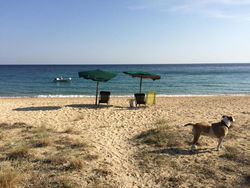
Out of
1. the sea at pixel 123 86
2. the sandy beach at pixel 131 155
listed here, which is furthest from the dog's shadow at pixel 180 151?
the sea at pixel 123 86

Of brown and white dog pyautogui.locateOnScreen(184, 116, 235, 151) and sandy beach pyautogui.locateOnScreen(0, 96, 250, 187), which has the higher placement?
brown and white dog pyautogui.locateOnScreen(184, 116, 235, 151)

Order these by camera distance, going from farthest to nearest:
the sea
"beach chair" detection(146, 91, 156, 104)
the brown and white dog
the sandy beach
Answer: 1. the sea
2. "beach chair" detection(146, 91, 156, 104)
3. the brown and white dog
4. the sandy beach

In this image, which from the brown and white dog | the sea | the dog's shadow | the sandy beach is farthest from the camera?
the sea

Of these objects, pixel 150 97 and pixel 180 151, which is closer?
pixel 180 151

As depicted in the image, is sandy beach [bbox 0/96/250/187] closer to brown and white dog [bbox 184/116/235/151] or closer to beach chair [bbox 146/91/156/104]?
brown and white dog [bbox 184/116/235/151]

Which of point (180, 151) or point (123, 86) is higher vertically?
point (123, 86)

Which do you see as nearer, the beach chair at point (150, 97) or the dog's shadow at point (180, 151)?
the dog's shadow at point (180, 151)

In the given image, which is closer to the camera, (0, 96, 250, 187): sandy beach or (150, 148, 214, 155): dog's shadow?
(0, 96, 250, 187): sandy beach

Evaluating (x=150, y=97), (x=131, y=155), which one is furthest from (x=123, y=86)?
(x=131, y=155)

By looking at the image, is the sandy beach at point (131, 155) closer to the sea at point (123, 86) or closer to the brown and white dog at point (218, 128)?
the brown and white dog at point (218, 128)

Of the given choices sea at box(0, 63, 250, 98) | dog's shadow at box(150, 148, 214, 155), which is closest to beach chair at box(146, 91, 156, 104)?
dog's shadow at box(150, 148, 214, 155)

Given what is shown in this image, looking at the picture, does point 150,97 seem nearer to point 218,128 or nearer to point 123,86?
point 218,128

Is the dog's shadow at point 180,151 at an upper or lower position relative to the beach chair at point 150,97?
lower

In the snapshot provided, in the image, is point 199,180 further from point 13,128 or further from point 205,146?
point 13,128
